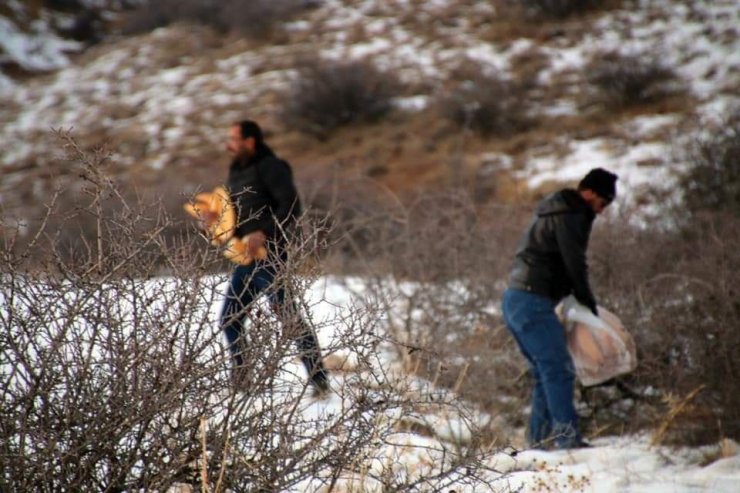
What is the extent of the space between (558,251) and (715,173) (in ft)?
12.4

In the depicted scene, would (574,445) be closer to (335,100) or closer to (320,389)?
(320,389)

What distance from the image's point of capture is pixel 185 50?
22891 millimetres

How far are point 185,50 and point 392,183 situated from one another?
11.7m

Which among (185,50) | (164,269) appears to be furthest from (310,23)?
(164,269)

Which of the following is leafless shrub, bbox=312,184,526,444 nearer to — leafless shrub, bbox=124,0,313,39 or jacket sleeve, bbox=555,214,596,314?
jacket sleeve, bbox=555,214,596,314

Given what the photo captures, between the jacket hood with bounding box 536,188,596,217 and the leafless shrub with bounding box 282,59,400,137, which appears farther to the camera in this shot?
the leafless shrub with bounding box 282,59,400,137

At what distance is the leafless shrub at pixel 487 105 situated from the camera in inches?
591

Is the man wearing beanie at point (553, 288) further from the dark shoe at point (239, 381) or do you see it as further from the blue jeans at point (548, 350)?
the dark shoe at point (239, 381)

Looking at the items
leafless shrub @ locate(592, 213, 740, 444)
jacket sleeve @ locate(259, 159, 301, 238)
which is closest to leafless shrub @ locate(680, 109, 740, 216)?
leafless shrub @ locate(592, 213, 740, 444)

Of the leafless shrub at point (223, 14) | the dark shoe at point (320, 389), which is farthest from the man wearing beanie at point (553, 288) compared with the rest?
the leafless shrub at point (223, 14)

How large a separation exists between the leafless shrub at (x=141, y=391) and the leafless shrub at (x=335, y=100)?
1406 cm

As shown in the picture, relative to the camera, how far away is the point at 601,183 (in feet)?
15.1

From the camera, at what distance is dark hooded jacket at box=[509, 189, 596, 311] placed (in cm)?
457

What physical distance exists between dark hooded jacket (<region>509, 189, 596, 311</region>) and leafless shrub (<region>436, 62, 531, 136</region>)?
960cm
